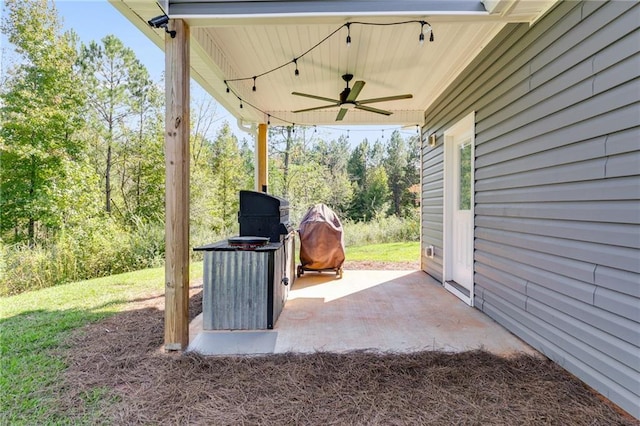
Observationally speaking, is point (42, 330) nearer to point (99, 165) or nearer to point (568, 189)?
point (568, 189)

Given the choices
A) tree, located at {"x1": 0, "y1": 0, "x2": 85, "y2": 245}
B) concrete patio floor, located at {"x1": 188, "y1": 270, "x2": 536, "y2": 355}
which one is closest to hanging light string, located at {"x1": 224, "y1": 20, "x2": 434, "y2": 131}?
concrete patio floor, located at {"x1": 188, "y1": 270, "x2": 536, "y2": 355}

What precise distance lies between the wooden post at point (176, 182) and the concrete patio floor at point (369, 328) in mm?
335

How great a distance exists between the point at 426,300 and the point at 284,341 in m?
2.09

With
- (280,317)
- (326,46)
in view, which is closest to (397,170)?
(326,46)

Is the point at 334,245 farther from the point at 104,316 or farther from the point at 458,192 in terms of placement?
the point at 104,316

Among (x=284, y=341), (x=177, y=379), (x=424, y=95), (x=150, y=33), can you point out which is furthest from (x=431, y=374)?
(x=424, y=95)

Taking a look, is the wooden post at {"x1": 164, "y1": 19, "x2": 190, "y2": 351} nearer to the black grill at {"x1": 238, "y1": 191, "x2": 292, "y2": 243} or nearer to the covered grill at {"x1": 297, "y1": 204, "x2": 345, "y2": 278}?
the black grill at {"x1": 238, "y1": 191, "x2": 292, "y2": 243}

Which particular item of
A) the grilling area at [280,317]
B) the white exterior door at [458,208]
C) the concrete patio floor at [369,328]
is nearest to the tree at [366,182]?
the white exterior door at [458,208]

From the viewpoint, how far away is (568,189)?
235 centimetres

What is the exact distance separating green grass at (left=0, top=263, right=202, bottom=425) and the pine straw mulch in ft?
0.41

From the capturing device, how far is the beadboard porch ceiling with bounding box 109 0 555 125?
8.46 feet

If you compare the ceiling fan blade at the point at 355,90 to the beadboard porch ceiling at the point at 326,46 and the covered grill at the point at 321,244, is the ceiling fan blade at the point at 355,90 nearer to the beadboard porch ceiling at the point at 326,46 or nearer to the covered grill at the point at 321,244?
the beadboard porch ceiling at the point at 326,46

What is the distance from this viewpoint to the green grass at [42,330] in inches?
78.8

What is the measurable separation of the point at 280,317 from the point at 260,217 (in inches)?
42.7
